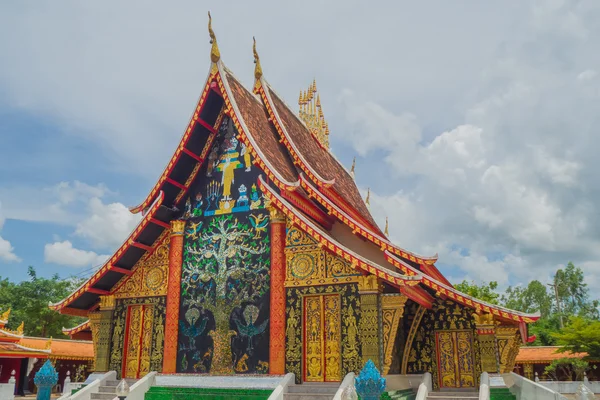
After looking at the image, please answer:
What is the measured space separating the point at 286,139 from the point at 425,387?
639 centimetres

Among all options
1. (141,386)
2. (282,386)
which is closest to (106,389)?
(141,386)

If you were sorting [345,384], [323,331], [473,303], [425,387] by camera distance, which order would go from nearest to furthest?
[345,384] < [425,387] < [473,303] < [323,331]

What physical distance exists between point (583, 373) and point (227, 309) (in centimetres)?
2223

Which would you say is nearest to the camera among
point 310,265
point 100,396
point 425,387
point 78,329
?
point 425,387

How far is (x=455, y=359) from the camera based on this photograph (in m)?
11.8

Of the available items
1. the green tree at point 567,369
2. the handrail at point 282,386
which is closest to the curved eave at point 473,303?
the handrail at point 282,386

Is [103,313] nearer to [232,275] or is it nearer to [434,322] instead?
[232,275]

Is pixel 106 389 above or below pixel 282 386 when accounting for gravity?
below

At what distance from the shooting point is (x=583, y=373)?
26.3 meters

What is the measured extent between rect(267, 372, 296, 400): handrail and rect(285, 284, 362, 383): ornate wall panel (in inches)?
7.7

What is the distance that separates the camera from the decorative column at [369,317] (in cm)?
965

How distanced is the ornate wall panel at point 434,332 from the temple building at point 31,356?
676 inches

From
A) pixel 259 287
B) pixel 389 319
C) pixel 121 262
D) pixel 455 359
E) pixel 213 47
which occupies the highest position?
pixel 213 47

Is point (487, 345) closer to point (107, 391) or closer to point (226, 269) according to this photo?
point (226, 269)
